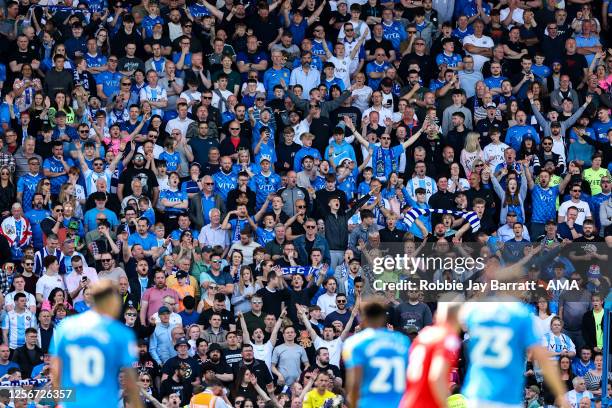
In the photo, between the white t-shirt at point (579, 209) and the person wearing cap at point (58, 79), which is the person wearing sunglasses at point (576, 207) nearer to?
the white t-shirt at point (579, 209)

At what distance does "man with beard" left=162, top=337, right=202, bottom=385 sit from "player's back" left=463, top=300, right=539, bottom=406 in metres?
9.39

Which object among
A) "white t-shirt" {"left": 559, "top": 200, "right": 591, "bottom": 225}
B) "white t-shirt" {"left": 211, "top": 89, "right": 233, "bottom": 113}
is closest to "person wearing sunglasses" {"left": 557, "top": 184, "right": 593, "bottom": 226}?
"white t-shirt" {"left": 559, "top": 200, "right": 591, "bottom": 225}

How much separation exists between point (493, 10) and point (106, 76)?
7.75 metres

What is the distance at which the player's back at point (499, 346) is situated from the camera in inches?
486

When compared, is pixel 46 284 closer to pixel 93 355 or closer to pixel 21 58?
pixel 21 58

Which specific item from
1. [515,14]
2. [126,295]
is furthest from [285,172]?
[515,14]

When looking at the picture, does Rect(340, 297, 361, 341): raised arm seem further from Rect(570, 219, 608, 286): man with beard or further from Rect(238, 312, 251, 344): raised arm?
Rect(570, 219, 608, 286): man with beard

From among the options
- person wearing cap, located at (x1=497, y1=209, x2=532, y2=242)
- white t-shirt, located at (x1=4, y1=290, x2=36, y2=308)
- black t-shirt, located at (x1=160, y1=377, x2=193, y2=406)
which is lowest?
black t-shirt, located at (x1=160, y1=377, x2=193, y2=406)

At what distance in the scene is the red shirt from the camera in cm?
1244

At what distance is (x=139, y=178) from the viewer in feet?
79.8

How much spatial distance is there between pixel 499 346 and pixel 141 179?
42.2ft

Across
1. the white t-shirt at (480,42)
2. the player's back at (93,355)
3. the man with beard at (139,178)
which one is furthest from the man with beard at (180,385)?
the white t-shirt at (480,42)

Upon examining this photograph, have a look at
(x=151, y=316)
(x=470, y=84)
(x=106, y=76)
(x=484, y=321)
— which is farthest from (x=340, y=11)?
(x=484, y=321)

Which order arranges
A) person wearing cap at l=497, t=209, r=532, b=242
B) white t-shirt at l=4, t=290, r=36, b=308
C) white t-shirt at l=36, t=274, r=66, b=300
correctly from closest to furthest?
white t-shirt at l=4, t=290, r=36, b=308, white t-shirt at l=36, t=274, r=66, b=300, person wearing cap at l=497, t=209, r=532, b=242
